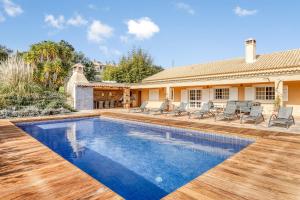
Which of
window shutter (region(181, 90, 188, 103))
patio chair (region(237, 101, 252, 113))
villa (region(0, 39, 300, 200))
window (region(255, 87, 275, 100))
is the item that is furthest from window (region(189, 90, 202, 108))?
patio chair (region(237, 101, 252, 113))

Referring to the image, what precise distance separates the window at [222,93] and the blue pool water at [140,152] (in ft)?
24.6

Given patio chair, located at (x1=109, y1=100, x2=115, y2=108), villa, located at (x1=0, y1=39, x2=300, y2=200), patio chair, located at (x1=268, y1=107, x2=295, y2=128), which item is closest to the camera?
villa, located at (x1=0, y1=39, x2=300, y2=200)

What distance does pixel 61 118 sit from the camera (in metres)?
11.8

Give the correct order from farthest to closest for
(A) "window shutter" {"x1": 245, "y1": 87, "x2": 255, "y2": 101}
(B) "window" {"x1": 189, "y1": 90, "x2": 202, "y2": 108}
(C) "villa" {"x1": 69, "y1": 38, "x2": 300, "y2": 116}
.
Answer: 1. (B) "window" {"x1": 189, "y1": 90, "x2": 202, "y2": 108}
2. (A) "window shutter" {"x1": 245, "y1": 87, "x2": 255, "y2": 101}
3. (C) "villa" {"x1": 69, "y1": 38, "x2": 300, "y2": 116}

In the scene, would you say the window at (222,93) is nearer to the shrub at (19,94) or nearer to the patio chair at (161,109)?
the patio chair at (161,109)

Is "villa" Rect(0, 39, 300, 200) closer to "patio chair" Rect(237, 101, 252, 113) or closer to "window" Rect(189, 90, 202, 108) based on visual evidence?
"patio chair" Rect(237, 101, 252, 113)

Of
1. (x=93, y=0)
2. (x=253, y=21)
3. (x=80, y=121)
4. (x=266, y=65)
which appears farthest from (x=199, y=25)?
(x=80, y=121)

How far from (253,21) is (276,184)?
1717 cm

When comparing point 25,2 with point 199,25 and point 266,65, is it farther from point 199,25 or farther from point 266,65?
point 266,65

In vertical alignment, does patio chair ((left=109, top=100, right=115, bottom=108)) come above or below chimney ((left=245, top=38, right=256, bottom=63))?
below

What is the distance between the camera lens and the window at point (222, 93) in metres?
14.5

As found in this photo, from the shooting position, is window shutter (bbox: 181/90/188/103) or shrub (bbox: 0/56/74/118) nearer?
shrub (bbox: 0/56/74/118)

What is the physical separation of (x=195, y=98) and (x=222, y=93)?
228cm

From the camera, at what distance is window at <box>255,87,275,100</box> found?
12453mm
